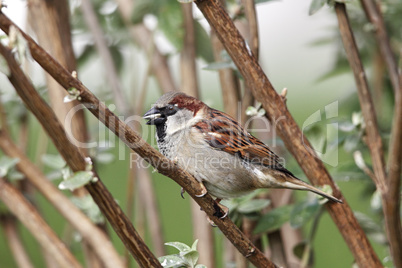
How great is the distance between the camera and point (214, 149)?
1.76 m

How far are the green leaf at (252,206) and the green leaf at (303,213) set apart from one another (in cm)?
8

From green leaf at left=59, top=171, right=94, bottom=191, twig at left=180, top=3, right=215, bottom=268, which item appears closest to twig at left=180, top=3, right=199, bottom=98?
twig at left=180, top=3, right=215, bottom=268

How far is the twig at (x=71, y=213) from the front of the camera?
1656mm

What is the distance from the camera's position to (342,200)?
1.50 metres

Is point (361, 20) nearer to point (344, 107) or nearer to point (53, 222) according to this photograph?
point (344, 107)

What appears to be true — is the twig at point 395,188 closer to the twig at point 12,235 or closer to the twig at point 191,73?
the twig at point 191,73

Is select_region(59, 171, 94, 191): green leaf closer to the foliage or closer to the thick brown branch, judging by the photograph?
the foliage

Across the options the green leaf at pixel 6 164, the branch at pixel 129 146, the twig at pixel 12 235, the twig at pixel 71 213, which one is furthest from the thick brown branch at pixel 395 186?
the twig at pixel 12 235

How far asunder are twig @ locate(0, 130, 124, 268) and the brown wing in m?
0.44

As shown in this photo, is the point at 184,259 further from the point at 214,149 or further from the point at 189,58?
the point at 189,58

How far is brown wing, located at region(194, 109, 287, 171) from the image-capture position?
5.79 feet

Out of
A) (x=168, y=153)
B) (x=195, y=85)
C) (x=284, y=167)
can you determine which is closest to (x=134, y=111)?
(x=195, y=85)

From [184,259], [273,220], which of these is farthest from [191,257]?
[273,220]

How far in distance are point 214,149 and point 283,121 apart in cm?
38
